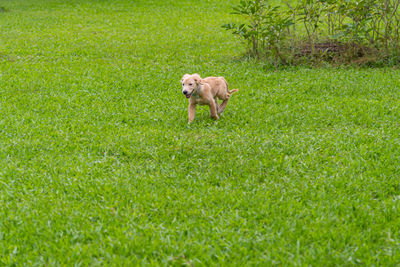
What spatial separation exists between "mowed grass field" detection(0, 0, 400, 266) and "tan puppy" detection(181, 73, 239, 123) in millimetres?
245

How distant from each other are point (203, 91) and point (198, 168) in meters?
1.59

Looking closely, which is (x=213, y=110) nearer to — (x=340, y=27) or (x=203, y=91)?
(x=203, y=91)

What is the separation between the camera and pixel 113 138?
601 cm

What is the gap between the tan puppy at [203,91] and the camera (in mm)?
6068

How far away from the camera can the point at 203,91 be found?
6316 millimetres

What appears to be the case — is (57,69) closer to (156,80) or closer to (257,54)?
(156,80)

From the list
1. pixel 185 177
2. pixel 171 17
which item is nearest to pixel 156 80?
pixel 185 177

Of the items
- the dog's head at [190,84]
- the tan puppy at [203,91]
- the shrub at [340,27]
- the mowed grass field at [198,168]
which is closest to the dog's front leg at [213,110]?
the tan puppy at [203,91]

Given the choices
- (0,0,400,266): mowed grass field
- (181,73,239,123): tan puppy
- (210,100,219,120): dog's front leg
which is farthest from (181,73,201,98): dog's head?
(0,0,400,266): mowed grass field

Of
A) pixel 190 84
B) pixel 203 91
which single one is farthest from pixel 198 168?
pixel 203 91

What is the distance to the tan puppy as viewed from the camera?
607 cm

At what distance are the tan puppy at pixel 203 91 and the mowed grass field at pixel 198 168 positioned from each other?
0.25 metres

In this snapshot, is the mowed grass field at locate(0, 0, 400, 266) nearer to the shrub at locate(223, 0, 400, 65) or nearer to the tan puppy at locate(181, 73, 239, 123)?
the tan puppy at locate(181, 73, 239, 123)

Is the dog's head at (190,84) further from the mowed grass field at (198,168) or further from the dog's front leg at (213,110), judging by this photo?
the mowed grass field at (198,168)
